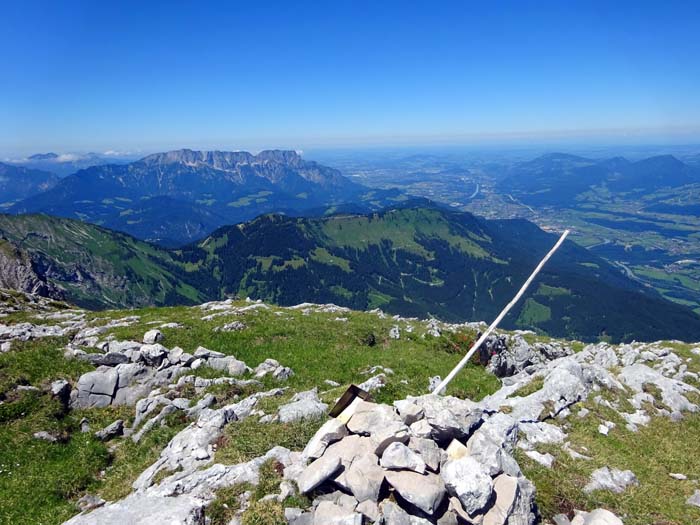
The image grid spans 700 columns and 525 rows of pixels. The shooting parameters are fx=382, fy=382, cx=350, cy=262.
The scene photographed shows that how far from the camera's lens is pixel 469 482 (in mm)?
10844

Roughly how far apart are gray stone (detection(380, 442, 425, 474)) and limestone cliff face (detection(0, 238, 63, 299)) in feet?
477

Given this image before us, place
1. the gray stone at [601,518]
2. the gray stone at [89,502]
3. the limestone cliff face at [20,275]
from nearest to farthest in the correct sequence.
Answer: the gray stone at [601,518], the gray stone at [89,502], the limestone cliff face at [20,275]

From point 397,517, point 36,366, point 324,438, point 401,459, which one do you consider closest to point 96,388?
point 36,366

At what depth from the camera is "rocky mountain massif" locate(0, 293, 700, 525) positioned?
440 inches

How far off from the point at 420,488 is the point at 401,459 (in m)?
0.91

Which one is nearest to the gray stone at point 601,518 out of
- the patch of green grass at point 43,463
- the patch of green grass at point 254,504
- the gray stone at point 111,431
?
the patch of green grass at point 254,504

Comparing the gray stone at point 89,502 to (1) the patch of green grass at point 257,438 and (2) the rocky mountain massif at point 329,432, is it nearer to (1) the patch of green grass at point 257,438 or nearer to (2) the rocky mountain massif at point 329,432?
(2) the rocky mountain massif at point 329,432

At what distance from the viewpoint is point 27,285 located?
4847 inches

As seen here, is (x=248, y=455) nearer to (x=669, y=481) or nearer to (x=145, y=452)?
(x=145, y=452)

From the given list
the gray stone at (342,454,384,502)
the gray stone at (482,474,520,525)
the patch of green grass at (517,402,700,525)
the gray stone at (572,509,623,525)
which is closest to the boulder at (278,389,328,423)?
the gray stone at (342,454,384,502)

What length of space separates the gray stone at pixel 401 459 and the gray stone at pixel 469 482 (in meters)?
0.83

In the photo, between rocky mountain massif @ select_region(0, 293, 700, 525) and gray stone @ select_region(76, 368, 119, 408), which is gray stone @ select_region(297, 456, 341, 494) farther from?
gray stone @ select_region(76, 368, 119, 408)

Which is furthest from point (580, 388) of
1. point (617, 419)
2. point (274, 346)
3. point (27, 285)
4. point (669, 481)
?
point (27, 285)

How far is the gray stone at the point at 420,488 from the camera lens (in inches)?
412
